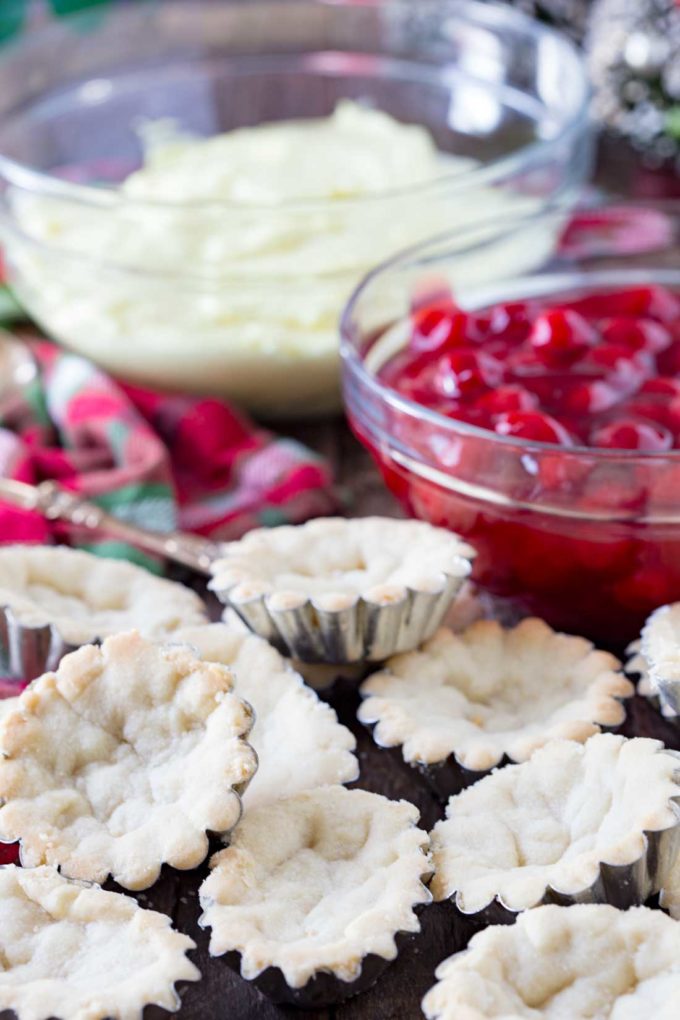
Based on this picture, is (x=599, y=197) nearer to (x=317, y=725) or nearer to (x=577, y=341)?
(x=577, y=341)

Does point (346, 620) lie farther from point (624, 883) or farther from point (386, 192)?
point (386, 192)

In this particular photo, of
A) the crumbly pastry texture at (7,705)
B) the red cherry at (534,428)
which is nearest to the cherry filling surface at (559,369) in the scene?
the red cherry at (534,428)

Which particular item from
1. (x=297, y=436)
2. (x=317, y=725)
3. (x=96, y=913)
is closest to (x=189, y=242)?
(x=297, y=436)

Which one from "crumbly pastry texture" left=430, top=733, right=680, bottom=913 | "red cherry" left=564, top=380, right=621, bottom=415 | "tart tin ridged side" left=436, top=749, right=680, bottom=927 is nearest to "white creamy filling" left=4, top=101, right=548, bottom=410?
"red cherry" left=564, top=380, right=621, bottom=415

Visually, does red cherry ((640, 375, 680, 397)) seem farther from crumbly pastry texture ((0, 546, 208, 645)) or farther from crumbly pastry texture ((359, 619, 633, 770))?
crumbly pastry texture ((0, 546, 208, 645))

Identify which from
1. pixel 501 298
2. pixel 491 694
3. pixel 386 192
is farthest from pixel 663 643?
pixel 386 192

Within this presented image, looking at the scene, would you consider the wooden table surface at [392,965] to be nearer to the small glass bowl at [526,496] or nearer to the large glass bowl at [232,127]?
the small glass bowl at [526,496]
